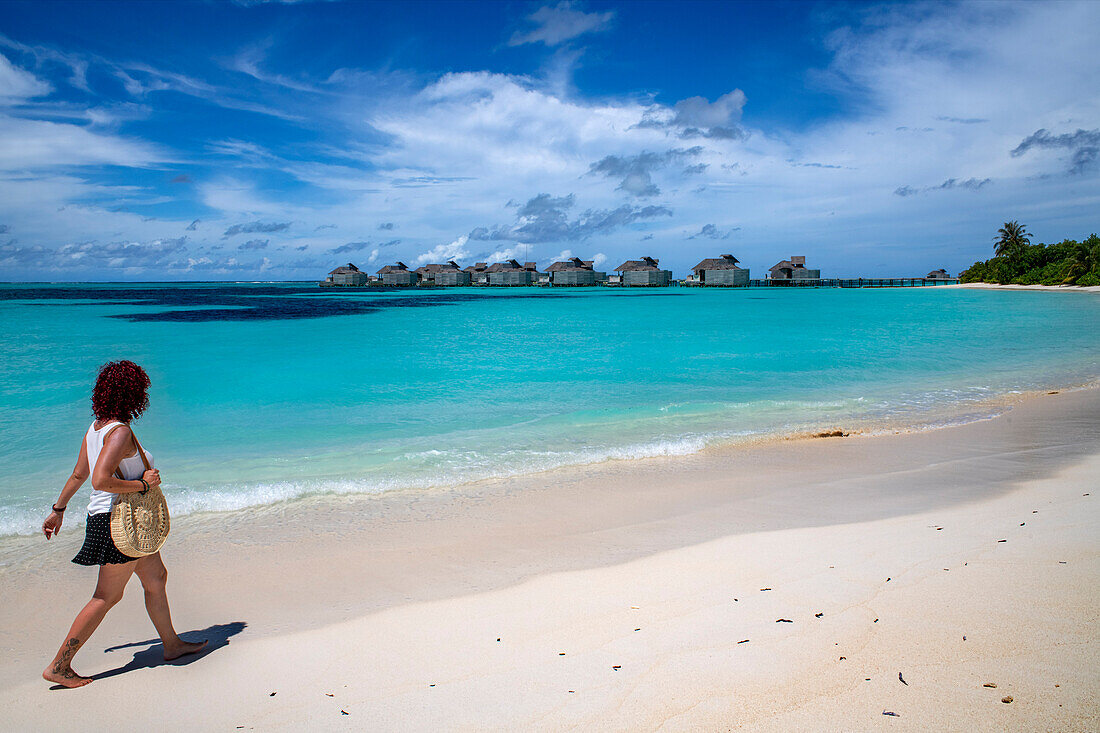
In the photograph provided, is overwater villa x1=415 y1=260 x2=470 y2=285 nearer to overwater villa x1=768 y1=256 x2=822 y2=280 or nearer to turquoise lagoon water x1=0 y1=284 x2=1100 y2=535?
overwater villa x1=768 y1=256 x2=822 y2=280

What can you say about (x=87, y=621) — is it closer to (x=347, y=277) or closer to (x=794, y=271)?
(x=794, y=271)

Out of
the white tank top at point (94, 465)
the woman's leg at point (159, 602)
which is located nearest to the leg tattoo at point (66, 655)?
the woman's leg at point (159, 602)

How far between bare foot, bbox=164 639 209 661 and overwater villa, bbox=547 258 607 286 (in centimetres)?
13632

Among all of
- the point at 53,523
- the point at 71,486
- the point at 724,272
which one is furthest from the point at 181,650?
the point at 724,272

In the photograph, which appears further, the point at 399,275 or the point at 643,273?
the point at 399,275

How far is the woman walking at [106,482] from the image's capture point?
279 cm

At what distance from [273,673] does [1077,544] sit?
544 cm

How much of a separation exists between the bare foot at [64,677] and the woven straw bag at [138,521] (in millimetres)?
743

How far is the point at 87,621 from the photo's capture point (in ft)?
9.70

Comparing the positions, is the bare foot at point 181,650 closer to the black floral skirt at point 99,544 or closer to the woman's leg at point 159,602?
the woman's leg at point 159,602

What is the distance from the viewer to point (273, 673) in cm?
316

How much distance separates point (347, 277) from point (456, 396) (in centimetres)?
14489

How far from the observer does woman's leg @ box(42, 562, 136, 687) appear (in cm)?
A: 294

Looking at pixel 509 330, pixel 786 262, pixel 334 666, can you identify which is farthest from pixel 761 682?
pixel 786 262
